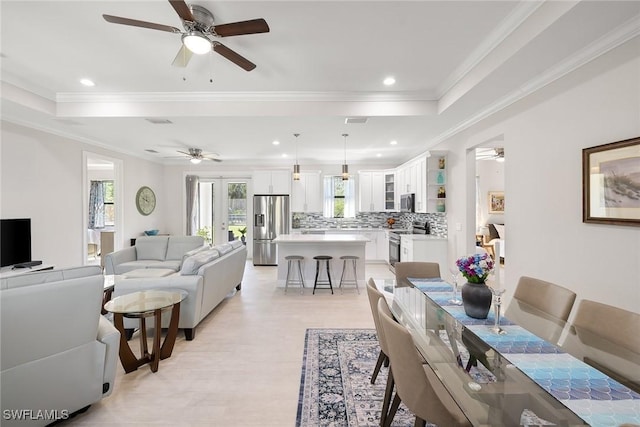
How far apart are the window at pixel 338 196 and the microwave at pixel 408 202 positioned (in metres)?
1.55

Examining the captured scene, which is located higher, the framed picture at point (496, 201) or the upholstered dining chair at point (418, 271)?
the framed picture at point (496, 201)

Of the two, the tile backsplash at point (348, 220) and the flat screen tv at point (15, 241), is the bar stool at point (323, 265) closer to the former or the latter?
the tile backsplash at point (348, 220)

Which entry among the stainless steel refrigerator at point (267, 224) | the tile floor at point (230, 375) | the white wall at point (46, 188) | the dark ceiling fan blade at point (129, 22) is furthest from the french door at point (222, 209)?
the dark ceiling fan blade at point (129, 22)

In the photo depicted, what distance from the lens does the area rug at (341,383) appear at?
195cm

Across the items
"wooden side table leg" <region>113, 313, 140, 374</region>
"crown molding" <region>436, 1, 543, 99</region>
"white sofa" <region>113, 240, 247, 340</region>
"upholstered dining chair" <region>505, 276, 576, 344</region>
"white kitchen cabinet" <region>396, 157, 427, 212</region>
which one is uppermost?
"crown molding" <region>436, 1, 543, 99</region>

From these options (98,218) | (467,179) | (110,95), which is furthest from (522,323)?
(98,218)

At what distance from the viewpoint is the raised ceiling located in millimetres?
2125

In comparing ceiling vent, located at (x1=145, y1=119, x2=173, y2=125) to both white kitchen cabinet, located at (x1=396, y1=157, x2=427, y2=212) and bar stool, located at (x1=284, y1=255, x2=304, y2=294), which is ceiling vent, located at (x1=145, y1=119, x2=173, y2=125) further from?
white kitchen cabinet, located at (x1=396, y1=157, x2=427, y2=212)

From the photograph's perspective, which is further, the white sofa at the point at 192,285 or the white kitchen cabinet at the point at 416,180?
the white kitchen cabinet at the point at 416,180

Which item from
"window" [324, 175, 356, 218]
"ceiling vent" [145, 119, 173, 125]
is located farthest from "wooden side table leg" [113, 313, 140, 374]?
"window" [324, 175, 356, 218]

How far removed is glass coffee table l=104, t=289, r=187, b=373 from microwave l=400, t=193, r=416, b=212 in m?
4.63

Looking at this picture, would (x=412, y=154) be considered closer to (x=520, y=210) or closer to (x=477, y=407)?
(x=520, y=210)

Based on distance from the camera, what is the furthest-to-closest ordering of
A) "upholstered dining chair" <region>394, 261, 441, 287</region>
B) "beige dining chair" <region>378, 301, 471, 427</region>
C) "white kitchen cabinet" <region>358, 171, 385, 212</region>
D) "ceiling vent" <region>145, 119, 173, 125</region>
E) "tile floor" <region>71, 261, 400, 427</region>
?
1. "white kitchen cabinet" <region>358, 171, 385, 212</region>
2. "ceiling vent" <region>145, 119, 173, 125</region>
3. "upholstered dining chair" <region>394, 261, 441, 287</region>
4. "tile floor" <region>71, 261, 400, 427</region>
5. "beige dining chair" <region>378, 301, 471, 427</region>

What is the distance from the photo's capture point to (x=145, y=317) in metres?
2.51
